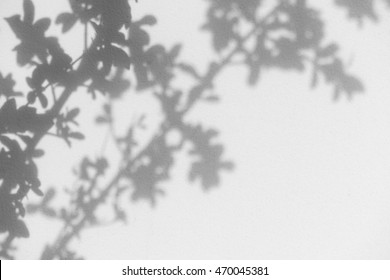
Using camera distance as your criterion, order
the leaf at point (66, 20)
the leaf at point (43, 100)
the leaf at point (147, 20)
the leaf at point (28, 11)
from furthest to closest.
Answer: the leaf at point (147, 20) < the leaf at point (66, 20) < the leaf at point (28, 11) < the leaf at point (43, 100)

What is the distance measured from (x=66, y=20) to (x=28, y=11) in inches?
8.9

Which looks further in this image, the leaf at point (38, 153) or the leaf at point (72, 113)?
the leaf at point (72, 113)

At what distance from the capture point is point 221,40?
3.33 metres

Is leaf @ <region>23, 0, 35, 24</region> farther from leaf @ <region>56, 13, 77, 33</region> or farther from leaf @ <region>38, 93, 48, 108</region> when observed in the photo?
leaf @ <region>38, 93, 48, 108</region>

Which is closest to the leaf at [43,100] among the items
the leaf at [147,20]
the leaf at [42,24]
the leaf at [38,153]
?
the leaf at [38,153]

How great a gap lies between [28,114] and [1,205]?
428 millimetres

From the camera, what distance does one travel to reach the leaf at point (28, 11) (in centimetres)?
201

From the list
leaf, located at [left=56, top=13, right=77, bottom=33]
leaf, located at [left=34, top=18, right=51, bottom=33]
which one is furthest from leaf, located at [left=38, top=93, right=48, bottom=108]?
leaf, located at [left=56, top=13, right=77, bottom=33]

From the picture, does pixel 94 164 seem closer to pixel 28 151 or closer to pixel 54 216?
pixel 54 216

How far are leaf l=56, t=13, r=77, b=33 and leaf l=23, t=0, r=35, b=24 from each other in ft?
0.61

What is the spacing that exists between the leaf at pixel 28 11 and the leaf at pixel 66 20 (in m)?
0.18

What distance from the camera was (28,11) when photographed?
204 centimetres

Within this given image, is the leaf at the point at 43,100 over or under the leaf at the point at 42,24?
under

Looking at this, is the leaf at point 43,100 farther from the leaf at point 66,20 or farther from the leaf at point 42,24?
the leaf at point 66,20
